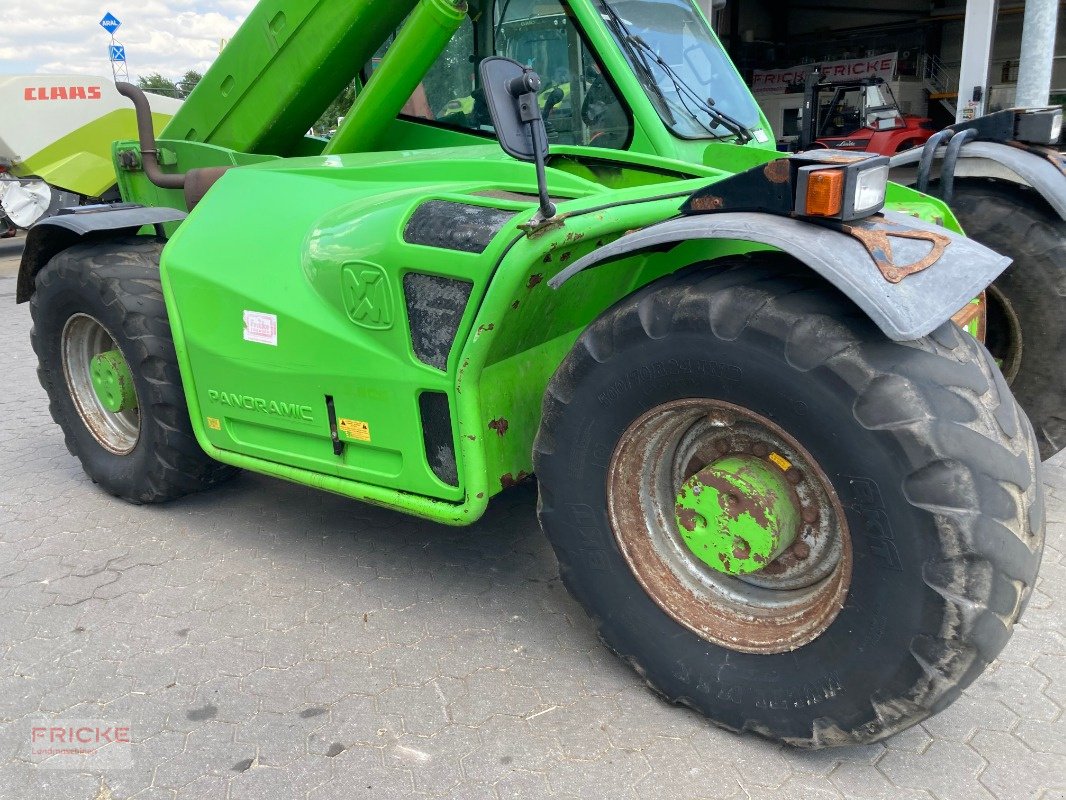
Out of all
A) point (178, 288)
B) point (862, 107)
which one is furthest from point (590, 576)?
point (862, 107)

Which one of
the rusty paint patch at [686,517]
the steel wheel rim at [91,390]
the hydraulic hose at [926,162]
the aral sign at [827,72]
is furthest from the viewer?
the aral sign at [827,72]

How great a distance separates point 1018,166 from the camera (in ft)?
10.9

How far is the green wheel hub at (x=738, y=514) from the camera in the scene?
2230 mm

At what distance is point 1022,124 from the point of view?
343cm

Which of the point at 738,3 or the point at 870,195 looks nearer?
the point at 870,195

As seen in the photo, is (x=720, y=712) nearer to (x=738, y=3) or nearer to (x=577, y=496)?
(x=577, y=496)

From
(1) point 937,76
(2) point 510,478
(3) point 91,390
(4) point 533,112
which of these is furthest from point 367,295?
(1) point 937,76

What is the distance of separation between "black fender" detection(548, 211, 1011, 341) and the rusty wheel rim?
0.39 metres

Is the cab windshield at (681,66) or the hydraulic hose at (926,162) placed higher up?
the cab windshield at (681,66)

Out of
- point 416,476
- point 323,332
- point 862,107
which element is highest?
point 323,332

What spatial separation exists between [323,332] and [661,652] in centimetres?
145

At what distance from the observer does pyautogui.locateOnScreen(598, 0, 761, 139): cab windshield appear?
10.9 ft

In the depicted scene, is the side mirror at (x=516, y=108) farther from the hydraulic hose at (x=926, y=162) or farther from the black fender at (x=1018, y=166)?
the hydraulic hose at (x=926, y=162)

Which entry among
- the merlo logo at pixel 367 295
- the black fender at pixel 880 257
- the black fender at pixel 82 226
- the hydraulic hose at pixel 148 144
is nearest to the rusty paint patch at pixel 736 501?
the black fender at pixel 880 257
